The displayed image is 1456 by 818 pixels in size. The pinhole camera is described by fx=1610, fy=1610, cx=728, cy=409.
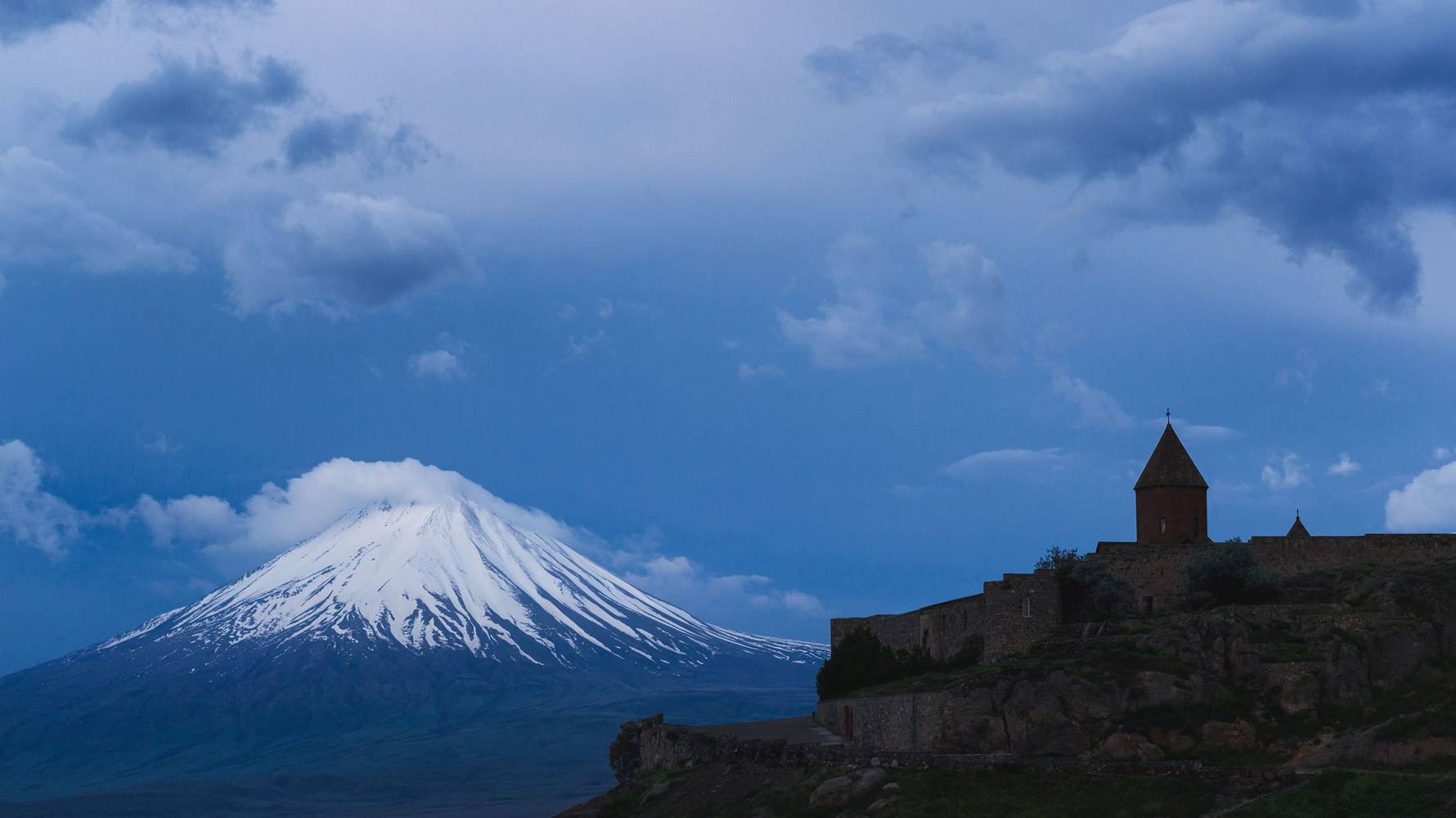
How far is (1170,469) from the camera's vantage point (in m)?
49.5

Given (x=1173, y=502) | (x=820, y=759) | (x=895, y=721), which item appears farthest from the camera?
(x=1173, y=502)

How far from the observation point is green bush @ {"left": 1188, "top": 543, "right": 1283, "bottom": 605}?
41719mm

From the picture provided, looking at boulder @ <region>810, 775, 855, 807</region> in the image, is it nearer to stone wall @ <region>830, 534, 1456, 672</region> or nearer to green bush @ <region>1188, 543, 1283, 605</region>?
stone wall @ <region>830, 534, 1456, 672</region>

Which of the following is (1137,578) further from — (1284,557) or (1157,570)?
(1284,557)

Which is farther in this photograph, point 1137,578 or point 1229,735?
point 1137,578

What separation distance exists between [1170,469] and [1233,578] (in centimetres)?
779

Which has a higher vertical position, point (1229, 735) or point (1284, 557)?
point (1284, 557)

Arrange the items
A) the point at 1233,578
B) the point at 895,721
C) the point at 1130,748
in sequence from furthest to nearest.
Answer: the point at 1233,578 < the point at 895,721 < the point at 1130,748

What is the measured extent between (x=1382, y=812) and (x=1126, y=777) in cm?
567

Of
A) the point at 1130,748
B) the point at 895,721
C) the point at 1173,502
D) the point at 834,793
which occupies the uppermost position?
the point at 1173,502

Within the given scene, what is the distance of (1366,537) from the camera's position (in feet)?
143

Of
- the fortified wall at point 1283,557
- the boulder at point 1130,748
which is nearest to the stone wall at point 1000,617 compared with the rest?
the fortified wall at point 1283,557

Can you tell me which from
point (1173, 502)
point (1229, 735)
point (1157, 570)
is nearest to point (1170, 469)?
point (1173, 502)

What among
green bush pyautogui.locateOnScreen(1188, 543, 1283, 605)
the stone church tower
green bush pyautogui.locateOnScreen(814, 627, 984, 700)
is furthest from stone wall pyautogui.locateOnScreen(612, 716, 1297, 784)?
the stone church tower
